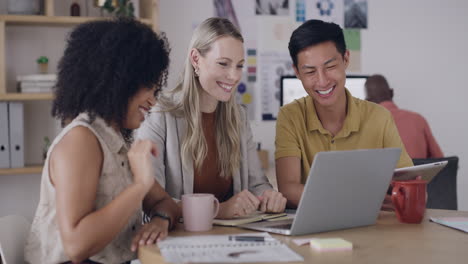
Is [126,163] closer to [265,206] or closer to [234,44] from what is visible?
[265,206]

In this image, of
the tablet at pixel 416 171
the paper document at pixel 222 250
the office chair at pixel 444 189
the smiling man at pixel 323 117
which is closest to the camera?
the paper document at pixel 222 250

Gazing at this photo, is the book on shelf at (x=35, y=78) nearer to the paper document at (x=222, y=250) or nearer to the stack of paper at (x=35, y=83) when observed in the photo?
the stack of paper at (x=35, y=83)

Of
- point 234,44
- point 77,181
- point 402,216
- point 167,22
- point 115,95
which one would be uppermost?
point 167,22

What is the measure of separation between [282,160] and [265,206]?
15.3 inches

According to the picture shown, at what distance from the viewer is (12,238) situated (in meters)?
1.49

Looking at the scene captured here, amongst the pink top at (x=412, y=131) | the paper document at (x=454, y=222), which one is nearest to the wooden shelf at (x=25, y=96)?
the pink top at (x=412, y=131)

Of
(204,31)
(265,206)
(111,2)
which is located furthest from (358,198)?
(111,2)

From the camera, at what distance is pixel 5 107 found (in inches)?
133

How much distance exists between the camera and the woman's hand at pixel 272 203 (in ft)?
5.57

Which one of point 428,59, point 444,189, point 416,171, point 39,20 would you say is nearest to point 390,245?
point 416,171

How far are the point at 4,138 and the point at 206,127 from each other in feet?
5.78

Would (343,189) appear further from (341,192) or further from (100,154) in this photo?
(100,154)

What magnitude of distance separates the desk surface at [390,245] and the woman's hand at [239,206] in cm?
11

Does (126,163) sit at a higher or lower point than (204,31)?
lower
